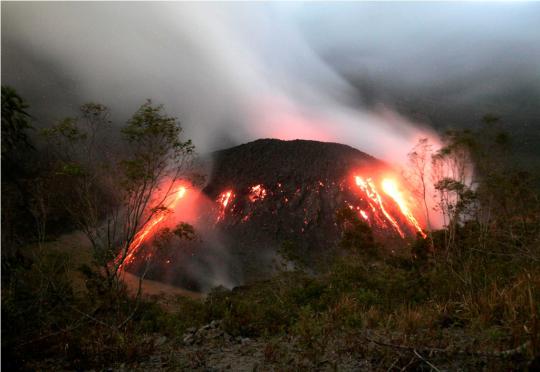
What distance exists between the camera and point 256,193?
212 ft

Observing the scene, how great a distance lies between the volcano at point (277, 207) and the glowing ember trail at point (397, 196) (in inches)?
7.3

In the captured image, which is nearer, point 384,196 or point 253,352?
point 253,352

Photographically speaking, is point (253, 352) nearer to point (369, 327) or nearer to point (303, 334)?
point (303, 334)

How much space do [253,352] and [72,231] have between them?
45740mm

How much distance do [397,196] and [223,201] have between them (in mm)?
30289

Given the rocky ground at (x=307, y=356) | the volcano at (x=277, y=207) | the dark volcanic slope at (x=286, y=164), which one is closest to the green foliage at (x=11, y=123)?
the rocky ground at (x=307, y=356)

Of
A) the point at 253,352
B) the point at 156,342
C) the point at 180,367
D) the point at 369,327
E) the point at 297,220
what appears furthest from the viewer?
the point at 297,220

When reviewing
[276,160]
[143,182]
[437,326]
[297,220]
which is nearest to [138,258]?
[297,220]

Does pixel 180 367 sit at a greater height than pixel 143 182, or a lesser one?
lesser

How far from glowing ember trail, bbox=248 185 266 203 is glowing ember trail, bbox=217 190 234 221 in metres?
3.59

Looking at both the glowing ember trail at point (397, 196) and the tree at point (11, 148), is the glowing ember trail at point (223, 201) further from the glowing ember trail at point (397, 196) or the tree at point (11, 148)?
the tree at point (11, 148)

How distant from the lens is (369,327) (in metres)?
6.54

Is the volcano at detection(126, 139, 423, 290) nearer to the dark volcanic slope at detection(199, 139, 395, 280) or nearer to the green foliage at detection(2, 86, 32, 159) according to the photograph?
the dark volcanic slope at detection(199, 139, 395, 280)

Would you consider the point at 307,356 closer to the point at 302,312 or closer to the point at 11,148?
the point at 302,312
